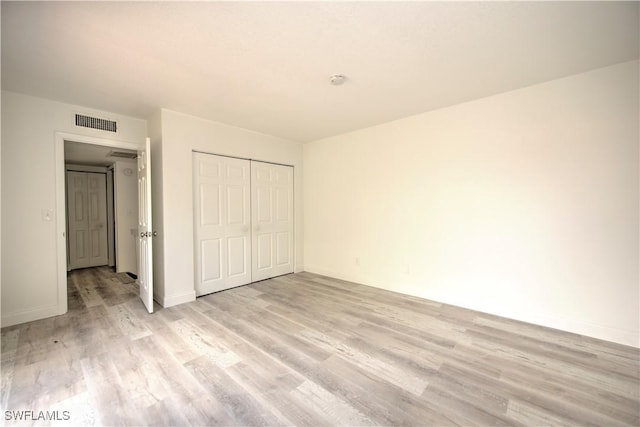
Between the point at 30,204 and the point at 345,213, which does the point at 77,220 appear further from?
the point at 345,213

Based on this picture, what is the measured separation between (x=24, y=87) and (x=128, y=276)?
3.36 m

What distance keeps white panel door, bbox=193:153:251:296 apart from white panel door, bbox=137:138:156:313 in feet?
2.00

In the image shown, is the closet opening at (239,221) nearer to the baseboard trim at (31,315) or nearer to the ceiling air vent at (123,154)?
the baseboard trim at (31,315)

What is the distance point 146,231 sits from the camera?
3248mm

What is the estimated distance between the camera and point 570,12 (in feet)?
5.65

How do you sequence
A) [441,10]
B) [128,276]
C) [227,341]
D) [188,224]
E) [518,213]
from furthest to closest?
[128,276] < [188,224] < [518,213] < [227,341] < [441,10]

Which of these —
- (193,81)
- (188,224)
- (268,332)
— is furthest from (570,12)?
(188,224)

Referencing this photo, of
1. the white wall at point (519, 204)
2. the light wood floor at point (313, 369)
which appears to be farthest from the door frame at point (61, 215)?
the white wall at point (519, 204)

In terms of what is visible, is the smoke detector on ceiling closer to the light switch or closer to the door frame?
the door frame

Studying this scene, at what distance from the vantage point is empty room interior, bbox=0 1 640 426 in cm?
173

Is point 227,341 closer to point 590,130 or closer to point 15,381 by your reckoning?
point 15,381

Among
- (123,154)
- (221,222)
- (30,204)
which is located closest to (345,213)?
(221,222)

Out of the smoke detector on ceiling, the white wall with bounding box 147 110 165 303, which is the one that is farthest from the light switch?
the smoke detector on ceiling

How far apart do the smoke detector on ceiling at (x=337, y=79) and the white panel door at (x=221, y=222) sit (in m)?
2.21
